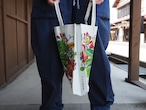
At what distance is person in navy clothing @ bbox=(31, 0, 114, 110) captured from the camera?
0.97 metres

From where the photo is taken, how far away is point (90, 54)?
3.07 ft

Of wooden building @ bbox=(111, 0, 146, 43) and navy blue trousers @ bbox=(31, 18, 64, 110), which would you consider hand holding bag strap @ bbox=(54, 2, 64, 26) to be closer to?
navy blue trousers @ bbox=(31, 18, 64, 110)

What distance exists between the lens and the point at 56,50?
3.23 feet

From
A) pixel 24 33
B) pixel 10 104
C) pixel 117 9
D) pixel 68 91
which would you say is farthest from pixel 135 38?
pixel 117 9

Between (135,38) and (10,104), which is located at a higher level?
(135,38)

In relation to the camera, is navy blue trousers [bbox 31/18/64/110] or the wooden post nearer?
navy blue trousers [bbox 31/18/64/110]

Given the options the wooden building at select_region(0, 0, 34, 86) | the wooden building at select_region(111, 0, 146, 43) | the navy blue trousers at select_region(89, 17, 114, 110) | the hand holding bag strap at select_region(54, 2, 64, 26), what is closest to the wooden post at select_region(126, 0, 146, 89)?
the navy blue trousers at select_region(89, 17, 114, 110)

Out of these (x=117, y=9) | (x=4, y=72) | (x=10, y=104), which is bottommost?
(x=10, y=104)

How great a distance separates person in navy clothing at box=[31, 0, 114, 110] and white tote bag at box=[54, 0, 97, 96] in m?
0.06

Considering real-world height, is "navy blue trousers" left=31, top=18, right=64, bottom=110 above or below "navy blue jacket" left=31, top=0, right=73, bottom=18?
below

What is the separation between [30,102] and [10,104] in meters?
0.14

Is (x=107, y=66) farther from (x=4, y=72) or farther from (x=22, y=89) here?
(x=4, y=72)

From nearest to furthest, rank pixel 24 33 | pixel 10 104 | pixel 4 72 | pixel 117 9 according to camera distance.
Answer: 1. pixel 10 104
2. pixel 4 72
3. pixel 24 33
4. pixel 117 9

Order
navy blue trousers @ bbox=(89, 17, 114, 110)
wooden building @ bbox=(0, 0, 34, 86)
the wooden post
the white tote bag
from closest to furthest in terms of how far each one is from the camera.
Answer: the white tote bag < navy blue trousers @ bbox=(89, 17, 114, 110) < wooden building @ bbox=(0, 0, 34, 86) < the wooden post
